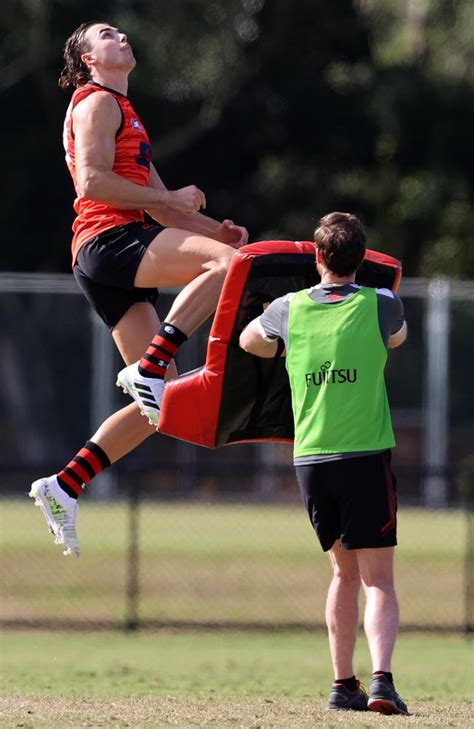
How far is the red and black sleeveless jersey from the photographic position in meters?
7.62

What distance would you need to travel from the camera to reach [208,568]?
1733cm

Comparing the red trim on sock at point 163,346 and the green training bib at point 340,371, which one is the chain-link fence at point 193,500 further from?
the green training bib at point 340,371

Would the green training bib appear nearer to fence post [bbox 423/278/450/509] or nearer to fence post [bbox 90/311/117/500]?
fence post [bbox 90/311/117/500]

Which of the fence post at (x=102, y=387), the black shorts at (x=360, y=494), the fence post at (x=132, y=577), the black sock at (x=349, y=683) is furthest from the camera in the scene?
the fence post at (x=102, y=387)

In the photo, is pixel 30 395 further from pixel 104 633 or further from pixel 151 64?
pixel 151 64

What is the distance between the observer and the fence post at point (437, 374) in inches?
848

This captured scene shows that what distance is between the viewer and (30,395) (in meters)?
22.0

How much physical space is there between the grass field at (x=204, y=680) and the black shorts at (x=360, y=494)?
787mm

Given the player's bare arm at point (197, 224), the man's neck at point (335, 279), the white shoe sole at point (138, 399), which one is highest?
the player's bare arm at point (197, 224)

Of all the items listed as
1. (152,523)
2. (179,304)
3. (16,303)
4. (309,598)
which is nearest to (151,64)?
(16,303)

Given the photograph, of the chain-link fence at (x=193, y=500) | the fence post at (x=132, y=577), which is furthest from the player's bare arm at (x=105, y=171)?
the fence post at (x=132, y=577)

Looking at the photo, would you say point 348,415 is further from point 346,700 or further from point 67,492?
point 67,492

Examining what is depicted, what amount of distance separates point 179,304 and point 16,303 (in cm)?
1435

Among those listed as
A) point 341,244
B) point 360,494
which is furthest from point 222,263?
point 360,494
